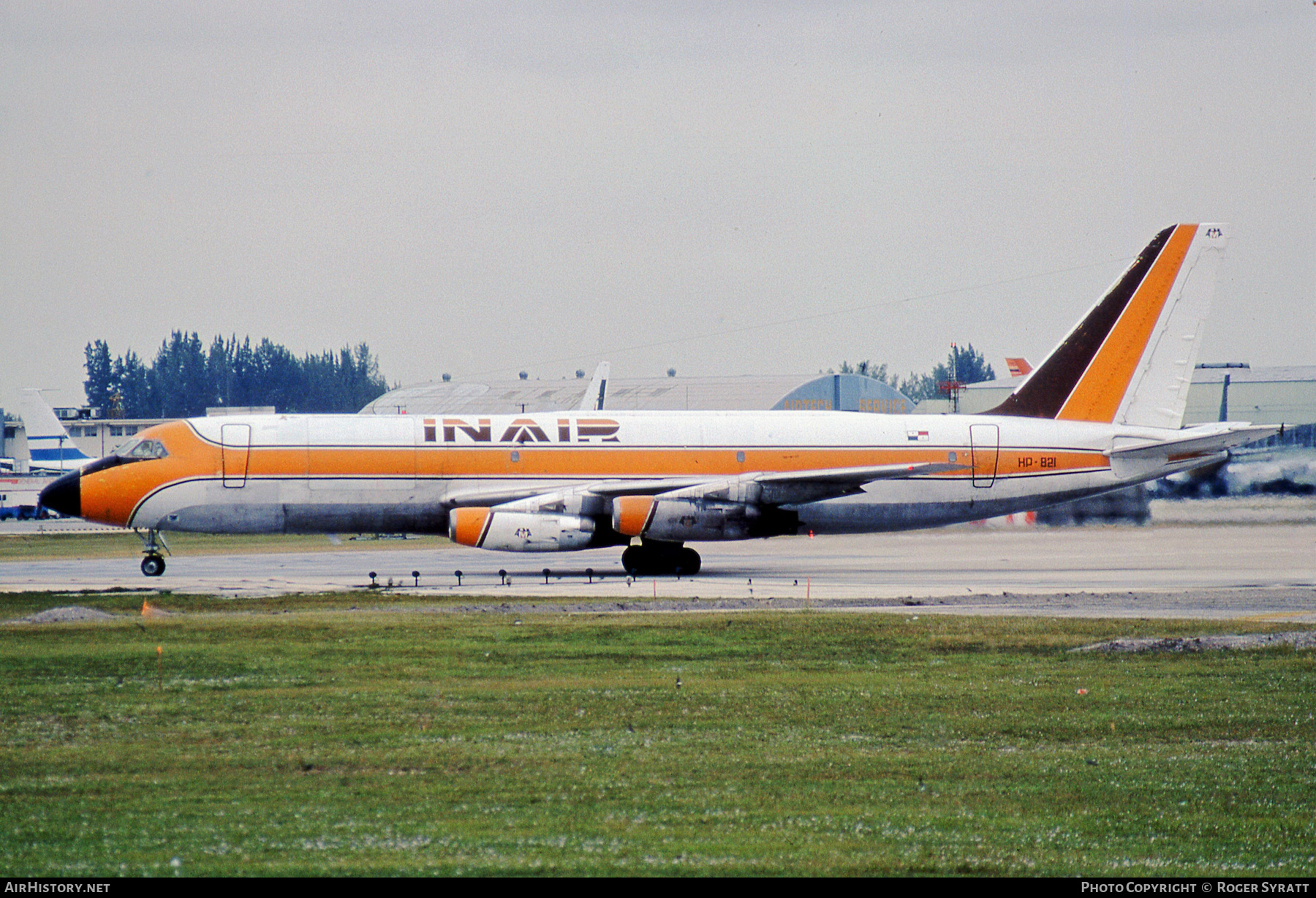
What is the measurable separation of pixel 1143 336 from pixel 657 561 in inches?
613

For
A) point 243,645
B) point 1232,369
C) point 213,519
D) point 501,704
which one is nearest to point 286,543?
point 213,519

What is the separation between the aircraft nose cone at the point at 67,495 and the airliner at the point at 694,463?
0.06m

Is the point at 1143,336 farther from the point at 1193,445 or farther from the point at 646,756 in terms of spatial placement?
the point at 646,756

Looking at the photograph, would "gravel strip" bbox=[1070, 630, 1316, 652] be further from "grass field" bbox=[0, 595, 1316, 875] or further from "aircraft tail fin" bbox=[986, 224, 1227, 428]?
"aircraft tail fin" bbox=[986, 224, 1227, 428]

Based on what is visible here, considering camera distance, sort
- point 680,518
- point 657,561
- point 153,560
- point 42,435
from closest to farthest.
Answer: point 680,518 < point 153,560 < point 657,561 < point 42,435

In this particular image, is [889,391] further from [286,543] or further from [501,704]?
[501,704]

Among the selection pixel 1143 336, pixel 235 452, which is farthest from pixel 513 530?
pixel 1143 336

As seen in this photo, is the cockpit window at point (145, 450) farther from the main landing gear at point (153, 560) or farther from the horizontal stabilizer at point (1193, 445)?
the horizontal stabilizer at point (1193, 445)

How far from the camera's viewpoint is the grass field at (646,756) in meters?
8.48

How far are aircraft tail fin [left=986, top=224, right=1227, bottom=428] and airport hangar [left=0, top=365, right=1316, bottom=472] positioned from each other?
3668 centimetres

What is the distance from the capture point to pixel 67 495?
31.9 meters

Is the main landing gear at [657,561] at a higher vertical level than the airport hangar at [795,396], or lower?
lower

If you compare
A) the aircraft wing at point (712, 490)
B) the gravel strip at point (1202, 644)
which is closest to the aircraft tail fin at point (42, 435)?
the aircraft wing at point (712, 490)

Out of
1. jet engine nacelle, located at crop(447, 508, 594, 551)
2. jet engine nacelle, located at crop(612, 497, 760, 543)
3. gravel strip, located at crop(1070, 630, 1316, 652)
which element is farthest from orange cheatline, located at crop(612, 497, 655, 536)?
gravel strip, located at crop(1070, 630, 1316, 652)
